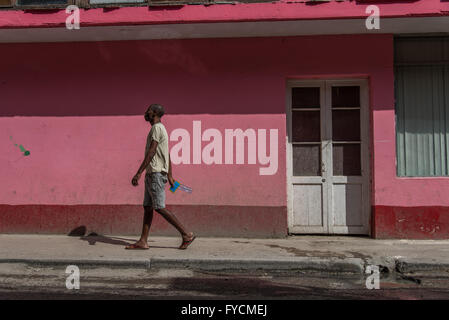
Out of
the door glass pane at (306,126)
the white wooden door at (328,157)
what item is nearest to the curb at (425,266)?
the white wooden door at (328,157)

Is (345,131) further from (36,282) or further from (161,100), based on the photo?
(36,282)

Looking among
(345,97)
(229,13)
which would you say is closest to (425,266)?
(345,97)

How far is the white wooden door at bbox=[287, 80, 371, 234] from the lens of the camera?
7.44m

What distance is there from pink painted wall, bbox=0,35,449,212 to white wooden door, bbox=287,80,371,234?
0.91 feet

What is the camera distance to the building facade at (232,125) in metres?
7.23

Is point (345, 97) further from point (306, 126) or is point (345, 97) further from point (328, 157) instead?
point (328, 157)

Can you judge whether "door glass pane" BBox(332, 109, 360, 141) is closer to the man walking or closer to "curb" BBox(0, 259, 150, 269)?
the man walking

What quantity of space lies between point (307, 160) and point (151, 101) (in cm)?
276

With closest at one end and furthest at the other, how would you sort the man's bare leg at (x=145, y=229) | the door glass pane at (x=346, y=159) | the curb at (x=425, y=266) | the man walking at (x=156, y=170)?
the curb at (x=425, y=266)
the man walking at (x=156, y=170)
the man's bare leg at (x=145, y=229)
the door glass pane at (x=346, y=159)

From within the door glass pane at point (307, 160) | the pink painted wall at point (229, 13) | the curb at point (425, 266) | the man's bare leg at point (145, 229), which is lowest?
the curb at point (425, 266)

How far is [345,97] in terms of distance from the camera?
24.8 ft

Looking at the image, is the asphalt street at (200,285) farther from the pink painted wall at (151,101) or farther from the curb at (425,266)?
the pink painted wall at (151,101)
